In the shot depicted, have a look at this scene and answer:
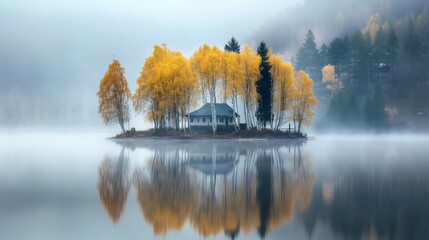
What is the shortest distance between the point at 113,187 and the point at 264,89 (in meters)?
54.5

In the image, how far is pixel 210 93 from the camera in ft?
243

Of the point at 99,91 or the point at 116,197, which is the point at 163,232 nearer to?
the point at 116,197

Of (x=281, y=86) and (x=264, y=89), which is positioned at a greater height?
(x=281, y=86)

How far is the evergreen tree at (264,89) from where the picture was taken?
2928 inches

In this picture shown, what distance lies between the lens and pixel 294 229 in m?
14.0

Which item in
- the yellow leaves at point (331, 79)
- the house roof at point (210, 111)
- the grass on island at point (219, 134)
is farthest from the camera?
the yellow leaves at point (331, 79)

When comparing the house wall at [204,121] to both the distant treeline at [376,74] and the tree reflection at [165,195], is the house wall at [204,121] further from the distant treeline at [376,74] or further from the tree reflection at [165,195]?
the tree reflection at [165,195]

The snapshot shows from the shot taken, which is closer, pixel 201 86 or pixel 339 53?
pixel 201 86

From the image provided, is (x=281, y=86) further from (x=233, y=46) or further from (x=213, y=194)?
(x=213, y=194)

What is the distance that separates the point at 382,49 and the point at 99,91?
249ft

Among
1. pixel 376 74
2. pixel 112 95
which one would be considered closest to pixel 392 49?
pixel 376 74

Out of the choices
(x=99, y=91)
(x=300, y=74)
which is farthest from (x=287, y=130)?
(x=99, y=91)

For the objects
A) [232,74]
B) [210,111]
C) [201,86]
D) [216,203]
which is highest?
[232,74]

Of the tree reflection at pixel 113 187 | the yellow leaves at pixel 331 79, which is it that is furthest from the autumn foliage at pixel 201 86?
the tree reflection at pixel 113 187
